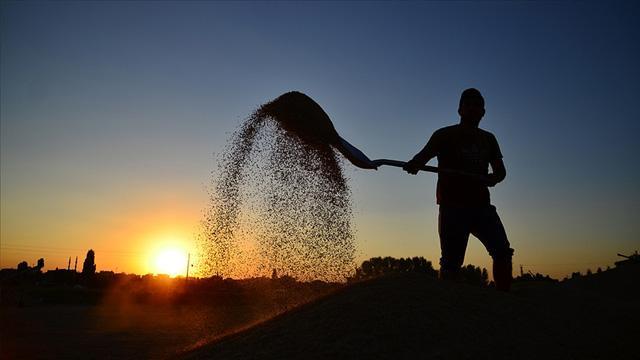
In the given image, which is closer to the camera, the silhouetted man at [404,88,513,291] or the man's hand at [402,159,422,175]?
the silhouetted man at [404,88,513,291]

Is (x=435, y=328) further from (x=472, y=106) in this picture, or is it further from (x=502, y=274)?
(x=472, y=106)

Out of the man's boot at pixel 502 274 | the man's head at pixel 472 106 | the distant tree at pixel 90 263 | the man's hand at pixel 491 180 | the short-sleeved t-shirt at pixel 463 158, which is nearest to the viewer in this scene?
the man's boot at pixel 502 274

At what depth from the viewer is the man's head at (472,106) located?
419 cm

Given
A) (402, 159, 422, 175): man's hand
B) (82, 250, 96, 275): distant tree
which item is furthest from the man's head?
(82, 250, 96, 275): distant tree

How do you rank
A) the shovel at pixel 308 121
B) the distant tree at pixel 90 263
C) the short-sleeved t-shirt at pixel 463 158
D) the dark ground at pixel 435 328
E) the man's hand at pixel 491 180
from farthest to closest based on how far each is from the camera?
the distant tree at pixel 90 263, the shovel at pixel 308 121, the man's hand at pixel 491 180, the short-sleeved t-shirt at pixel 463 158, the dark ground at pixel 435 328

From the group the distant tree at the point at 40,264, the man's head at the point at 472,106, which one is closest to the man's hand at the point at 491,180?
the man's head at the point at 472,106

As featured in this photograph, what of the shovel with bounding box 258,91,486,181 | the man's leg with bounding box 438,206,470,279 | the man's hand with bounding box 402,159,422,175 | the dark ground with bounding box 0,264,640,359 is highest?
the shovel with bounding box 258,91,486,181

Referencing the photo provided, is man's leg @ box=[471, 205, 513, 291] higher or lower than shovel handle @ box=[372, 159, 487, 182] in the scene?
lower

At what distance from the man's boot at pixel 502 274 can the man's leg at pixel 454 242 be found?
0.29 meters

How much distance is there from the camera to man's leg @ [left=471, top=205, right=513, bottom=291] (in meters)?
3.79

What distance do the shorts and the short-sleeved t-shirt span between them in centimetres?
8

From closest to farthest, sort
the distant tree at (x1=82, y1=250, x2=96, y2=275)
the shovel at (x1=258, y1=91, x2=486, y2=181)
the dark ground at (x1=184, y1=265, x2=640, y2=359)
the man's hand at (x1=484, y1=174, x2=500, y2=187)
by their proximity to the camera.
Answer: the dark ground at (x1=184, y1=265, x2=640, y2=359), the man's hand at (x1=484, y1=174, x2=500, y2=187), the shovel at (x1=258, y1=91, x2=486, y2=181), the distant tree at (x1=82, y1=250, x2=96, y2=275)

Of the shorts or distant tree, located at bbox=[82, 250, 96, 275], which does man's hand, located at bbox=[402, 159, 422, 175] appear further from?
distant tree, located at bbox=[82, 250, 96, 275]

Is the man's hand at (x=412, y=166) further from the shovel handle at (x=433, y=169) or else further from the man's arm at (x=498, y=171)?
the man's arm at (x=498, y=171)
